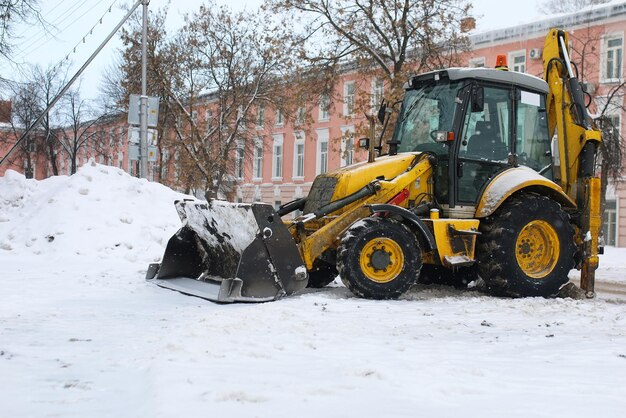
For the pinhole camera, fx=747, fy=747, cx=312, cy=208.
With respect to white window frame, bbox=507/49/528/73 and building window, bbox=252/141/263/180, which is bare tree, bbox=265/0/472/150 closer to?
white window frame, bbox=507/49/528/73

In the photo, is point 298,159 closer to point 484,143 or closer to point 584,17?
point 584,17

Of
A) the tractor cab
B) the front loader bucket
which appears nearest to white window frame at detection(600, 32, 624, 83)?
the tractor cab

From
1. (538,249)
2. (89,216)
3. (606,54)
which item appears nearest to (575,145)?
(538,249)

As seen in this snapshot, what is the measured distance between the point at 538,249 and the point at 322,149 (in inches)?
1427

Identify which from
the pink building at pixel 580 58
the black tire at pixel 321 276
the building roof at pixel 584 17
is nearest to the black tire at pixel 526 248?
the black tire at pixel 321 276

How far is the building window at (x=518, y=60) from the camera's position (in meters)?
33.3

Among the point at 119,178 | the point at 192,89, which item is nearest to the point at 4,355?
the point at 119,178

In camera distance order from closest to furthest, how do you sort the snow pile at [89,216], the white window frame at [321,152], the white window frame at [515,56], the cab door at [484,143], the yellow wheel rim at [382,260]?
1. the yellow wheel rim at [382,260]
2. the cab door at [484,143]
3. the snow pile at [89,216]
4. the white window frame at [515,56]
5. the white window frame at [321,152]

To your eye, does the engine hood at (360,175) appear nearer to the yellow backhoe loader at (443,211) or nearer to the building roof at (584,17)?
the yellow backhoe loader at (443,211)

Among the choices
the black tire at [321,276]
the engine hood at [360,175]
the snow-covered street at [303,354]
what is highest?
the engine hood at [360,175]

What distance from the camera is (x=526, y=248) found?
8922 mm

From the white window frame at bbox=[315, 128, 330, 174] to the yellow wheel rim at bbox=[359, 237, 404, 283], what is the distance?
36.0m

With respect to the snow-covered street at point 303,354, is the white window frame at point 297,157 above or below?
above

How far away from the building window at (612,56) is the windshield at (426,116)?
24267 mm
